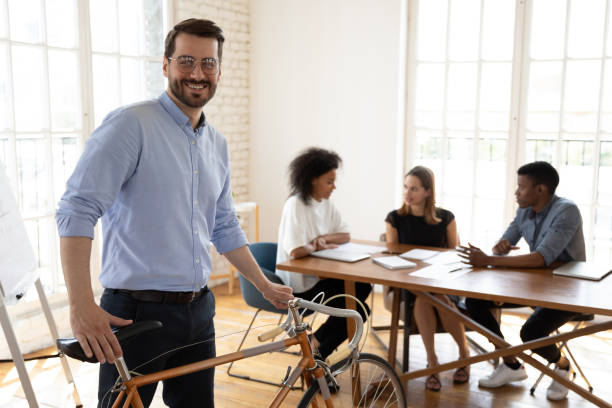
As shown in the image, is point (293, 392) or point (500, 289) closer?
point (500, 289)

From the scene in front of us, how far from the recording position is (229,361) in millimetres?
1896

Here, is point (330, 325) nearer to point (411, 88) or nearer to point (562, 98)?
point (411, 88)

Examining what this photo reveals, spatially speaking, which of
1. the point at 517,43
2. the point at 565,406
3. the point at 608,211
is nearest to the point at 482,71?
the point at 517,43

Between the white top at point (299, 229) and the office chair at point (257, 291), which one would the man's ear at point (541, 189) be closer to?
the white top at point (299, 229)

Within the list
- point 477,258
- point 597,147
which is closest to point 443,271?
point 477,258

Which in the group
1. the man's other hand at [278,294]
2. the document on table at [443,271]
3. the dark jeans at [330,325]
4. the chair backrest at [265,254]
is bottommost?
the dark jeans at [330,325]

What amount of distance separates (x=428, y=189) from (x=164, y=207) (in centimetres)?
245

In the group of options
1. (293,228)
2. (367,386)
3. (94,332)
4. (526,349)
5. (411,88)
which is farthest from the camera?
(411,88)

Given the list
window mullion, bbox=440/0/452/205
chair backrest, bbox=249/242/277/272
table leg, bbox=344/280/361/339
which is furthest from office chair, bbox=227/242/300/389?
window mullion, bbox=440/0/452/205

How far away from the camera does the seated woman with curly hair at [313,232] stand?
146 inches

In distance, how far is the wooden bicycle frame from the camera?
1690 millimetres

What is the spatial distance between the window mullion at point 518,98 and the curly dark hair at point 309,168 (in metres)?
1.88

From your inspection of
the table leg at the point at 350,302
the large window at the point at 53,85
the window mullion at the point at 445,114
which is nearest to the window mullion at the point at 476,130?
the window mullion at the point at 445,114

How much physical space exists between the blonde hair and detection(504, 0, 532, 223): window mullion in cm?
133
